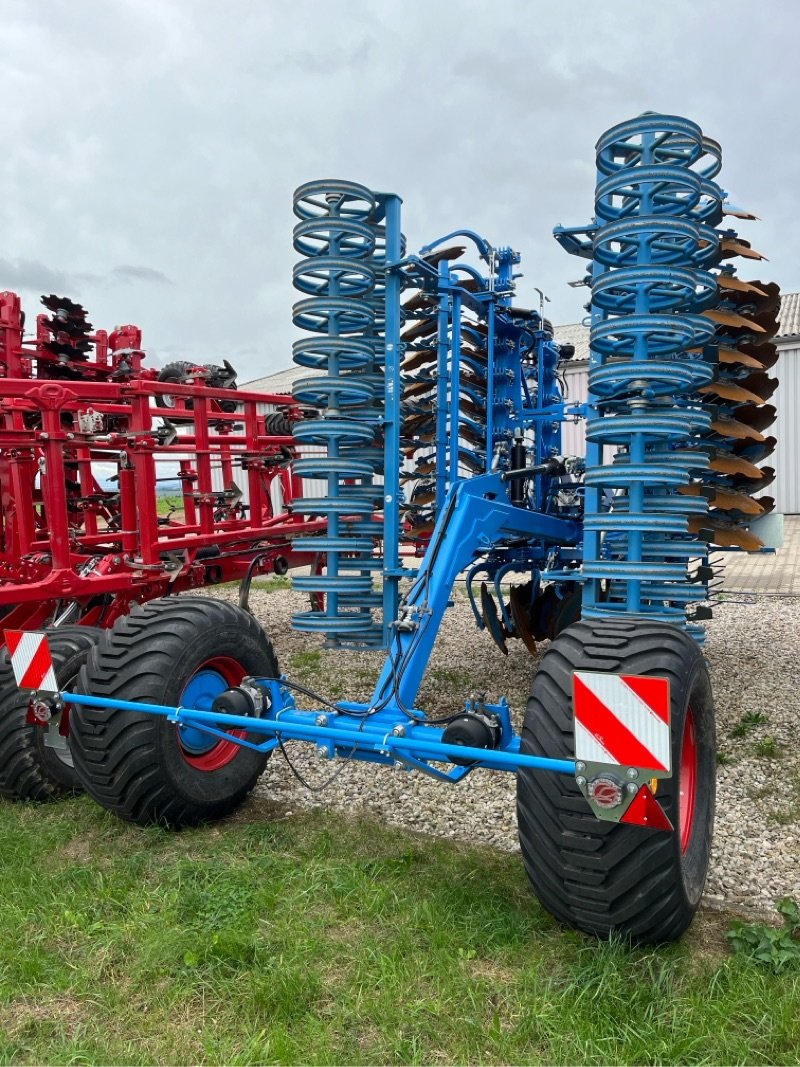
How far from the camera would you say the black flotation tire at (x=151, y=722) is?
337 centimetres

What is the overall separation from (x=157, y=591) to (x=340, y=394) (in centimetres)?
265

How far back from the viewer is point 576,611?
616 cm

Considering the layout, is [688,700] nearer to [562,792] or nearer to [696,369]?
[562,792]

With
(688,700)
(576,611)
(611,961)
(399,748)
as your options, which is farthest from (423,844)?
(576,611)

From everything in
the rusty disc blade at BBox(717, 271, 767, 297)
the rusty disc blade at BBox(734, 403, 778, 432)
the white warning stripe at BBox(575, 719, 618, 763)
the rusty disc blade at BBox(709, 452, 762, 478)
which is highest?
the rusty disc blade at BBox(717, 271, 767, 297)

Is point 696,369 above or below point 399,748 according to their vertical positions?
above

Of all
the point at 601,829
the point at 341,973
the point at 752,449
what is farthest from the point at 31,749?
the point at 752,449

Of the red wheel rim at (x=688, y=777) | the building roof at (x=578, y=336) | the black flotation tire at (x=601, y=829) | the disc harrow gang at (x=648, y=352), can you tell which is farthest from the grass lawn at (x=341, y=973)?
the building roof at (x=578, y=336)

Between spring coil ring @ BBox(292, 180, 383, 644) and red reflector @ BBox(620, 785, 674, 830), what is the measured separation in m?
2.10

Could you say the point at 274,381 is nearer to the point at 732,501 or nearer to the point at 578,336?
the point at 578,336

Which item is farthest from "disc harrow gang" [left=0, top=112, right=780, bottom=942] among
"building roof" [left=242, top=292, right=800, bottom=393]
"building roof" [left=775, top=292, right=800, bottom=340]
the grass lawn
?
"building roof" [left=775, top=292, right=800, bottom=340]

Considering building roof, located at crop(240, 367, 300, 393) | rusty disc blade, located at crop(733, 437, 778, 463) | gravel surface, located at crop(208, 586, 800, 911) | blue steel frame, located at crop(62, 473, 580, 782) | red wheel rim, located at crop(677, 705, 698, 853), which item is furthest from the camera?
building roof, located at crop(240, 367, 300, 393)

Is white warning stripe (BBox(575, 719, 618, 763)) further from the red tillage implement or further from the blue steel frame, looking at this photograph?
the red tillage implement

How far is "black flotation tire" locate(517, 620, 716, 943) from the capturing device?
2.54 metres
